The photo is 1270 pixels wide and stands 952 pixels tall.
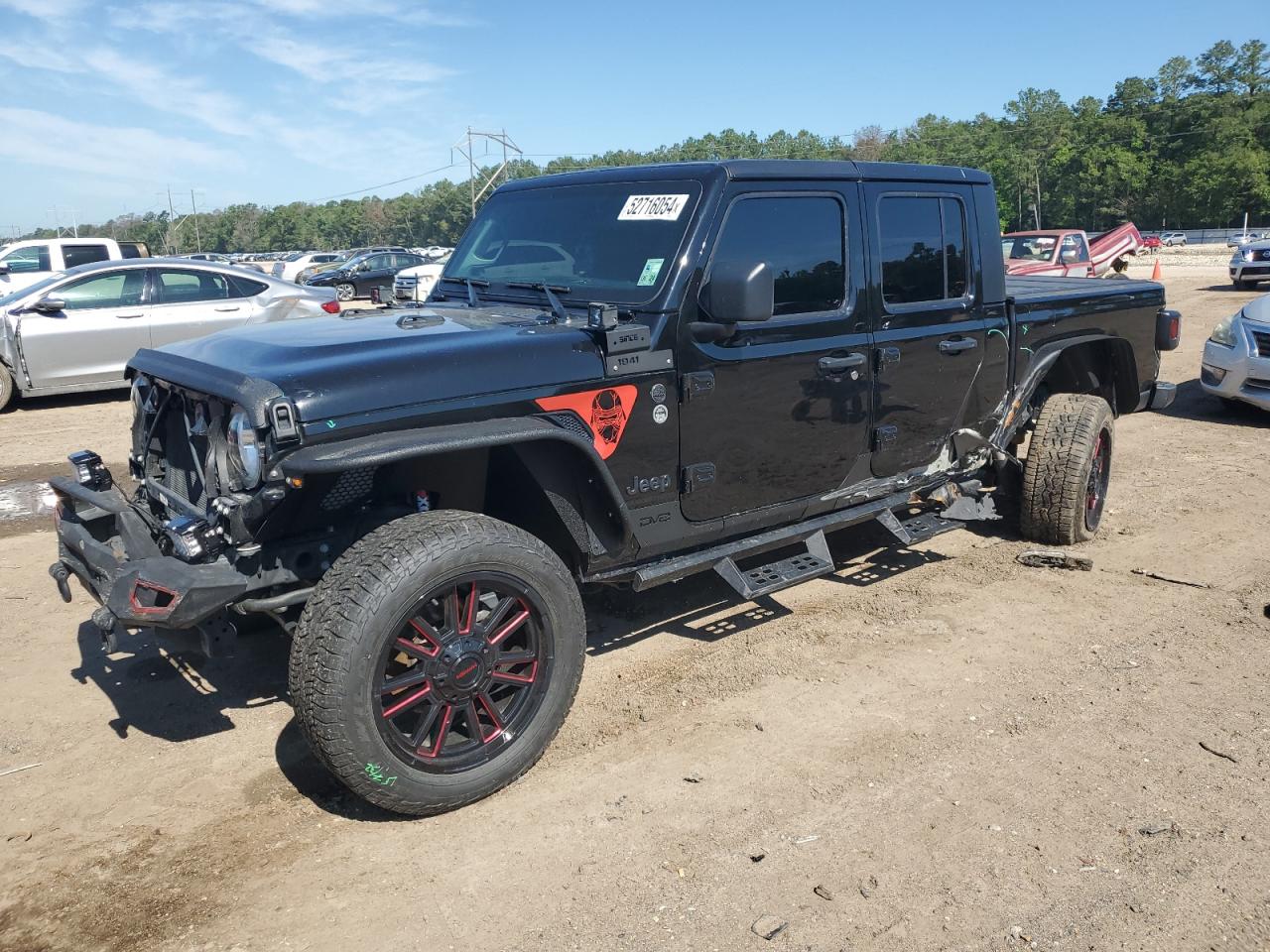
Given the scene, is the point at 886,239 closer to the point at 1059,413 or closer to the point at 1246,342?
the point at 1059,413

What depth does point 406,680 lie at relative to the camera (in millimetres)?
3158

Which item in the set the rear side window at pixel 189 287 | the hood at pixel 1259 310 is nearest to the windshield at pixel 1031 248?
the hood at pixel 1259 310

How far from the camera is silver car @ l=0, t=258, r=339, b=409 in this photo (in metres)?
10.4

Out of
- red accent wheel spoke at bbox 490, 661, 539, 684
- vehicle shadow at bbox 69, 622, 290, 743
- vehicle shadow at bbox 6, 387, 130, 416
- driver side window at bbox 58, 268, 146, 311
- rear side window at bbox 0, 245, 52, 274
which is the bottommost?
vehicle shadow at bbox 69, 622, 290, 743

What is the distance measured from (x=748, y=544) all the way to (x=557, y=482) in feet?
3.38

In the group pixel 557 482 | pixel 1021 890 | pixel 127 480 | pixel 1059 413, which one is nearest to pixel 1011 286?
pixel 1059 413

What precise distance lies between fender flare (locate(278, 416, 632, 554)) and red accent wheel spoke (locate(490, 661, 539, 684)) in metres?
0.52

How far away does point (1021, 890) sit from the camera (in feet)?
9.43

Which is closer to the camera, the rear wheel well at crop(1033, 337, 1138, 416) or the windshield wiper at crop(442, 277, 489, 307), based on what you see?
the windshield wiper at crop(442, 277, 489, 307)

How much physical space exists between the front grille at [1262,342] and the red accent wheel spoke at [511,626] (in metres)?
8.82

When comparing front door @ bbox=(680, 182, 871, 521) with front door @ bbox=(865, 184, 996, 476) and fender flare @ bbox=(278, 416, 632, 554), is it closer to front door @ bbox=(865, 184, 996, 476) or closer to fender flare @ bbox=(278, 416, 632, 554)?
front door @ bbox=(865, 184, 996, 476)

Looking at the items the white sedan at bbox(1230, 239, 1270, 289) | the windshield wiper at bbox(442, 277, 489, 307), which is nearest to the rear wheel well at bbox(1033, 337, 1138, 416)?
the windshield wiper at bbox(442, 277, 489, 307)

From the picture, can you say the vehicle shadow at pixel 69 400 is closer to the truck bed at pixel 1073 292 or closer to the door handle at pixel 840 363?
the door handle at pixel 840 363

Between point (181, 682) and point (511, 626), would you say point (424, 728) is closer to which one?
point (511, 626)
